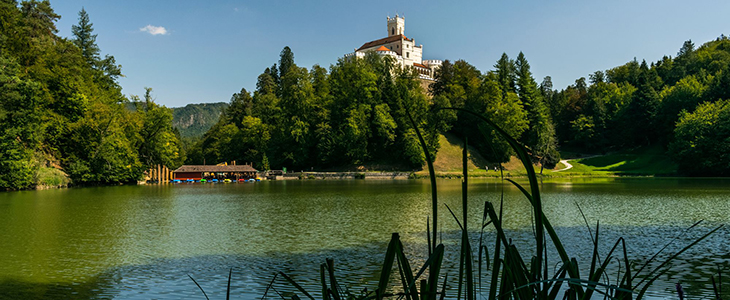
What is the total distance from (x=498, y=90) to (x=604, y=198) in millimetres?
51005

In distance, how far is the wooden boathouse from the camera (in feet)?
206

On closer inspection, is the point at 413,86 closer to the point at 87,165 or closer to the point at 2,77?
the point at 87,165

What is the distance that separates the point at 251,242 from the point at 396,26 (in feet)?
360

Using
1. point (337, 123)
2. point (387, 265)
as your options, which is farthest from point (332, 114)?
point (387, 265)

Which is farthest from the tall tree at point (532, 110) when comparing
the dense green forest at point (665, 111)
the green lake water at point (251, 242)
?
the green lake water at point (251, 242)

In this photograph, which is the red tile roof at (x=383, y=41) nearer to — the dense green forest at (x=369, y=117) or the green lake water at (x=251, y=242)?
the dense green forest at (x=369, y=117)

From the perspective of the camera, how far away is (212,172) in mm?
63844

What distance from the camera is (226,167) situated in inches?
2564

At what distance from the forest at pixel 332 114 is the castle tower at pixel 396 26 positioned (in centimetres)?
2695

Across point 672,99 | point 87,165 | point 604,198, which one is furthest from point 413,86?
point 604,198

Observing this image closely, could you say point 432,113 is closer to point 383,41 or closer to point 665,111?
point 665,111

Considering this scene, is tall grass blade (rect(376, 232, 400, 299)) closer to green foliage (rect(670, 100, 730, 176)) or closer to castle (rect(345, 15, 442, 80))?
green foliage (rect(670, 100, 730, 176))

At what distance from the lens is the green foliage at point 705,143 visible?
53031 millimetres

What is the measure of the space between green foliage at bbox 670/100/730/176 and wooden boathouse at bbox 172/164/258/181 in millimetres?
51546
